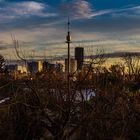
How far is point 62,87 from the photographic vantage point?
2330 centimetres

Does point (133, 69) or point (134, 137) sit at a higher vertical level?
point (133, 69)

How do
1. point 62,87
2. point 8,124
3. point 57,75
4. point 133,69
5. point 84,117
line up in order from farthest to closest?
point 133,69 < point 57,75 < point 62,87 < point 8,124 < point 84,117

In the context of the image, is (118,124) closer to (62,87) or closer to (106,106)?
(106,106)

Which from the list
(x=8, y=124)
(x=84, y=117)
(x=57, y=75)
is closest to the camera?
(x=84, y=117)

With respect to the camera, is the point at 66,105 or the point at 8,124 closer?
the point at 66,105

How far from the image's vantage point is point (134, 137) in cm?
2592

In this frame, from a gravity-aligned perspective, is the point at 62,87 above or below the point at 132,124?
above

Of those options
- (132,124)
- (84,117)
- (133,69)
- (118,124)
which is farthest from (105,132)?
(133,69)

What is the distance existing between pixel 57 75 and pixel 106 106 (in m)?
3.38

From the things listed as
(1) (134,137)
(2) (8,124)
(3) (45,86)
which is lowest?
(1) (134,137)

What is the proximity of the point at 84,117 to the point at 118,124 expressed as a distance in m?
4.83

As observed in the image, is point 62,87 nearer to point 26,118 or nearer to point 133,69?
point 26,118

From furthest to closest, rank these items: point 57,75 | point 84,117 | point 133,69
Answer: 1. point 133,69
2. point 57,75
3. point 84,117

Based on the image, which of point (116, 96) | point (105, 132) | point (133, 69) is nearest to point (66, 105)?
point (105, 132)
